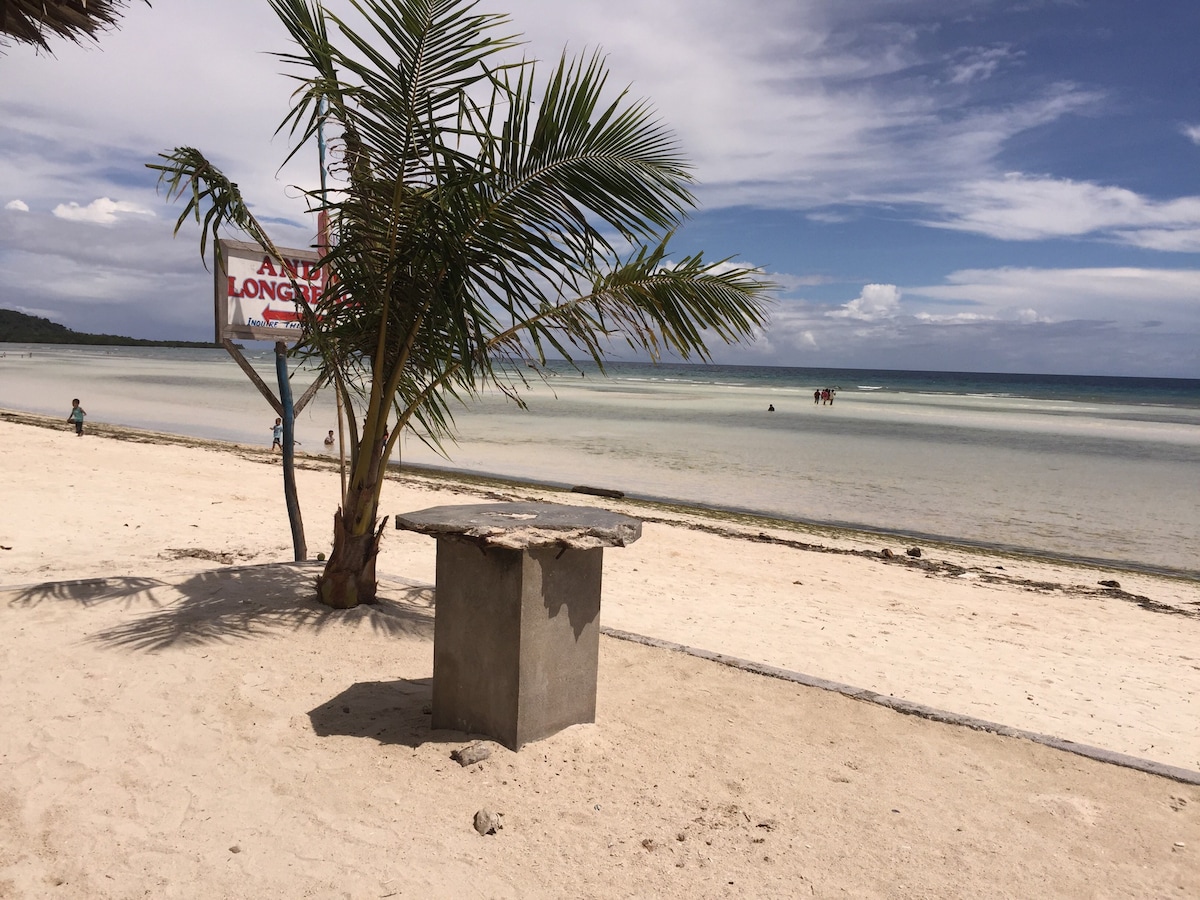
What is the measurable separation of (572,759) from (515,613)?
26.8 inches

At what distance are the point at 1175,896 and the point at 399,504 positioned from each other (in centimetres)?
955

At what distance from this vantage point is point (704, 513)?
41.4ft

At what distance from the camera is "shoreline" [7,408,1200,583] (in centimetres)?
1064

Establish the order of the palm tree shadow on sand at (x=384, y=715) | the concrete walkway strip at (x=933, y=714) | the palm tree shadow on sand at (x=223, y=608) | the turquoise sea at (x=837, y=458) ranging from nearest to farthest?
the palm tree shadow on sand at (x=384, y=715) → the concrete walkway strip at (x=933, y=714) → the palm tree shadow on sand at (x=223, y=608) → the turquoise sea at (x=837, y=458)

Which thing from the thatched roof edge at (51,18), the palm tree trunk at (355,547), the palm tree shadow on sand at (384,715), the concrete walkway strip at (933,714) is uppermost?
the thatched roof edge at (51,18)

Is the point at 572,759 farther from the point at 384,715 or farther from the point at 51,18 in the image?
the point at 51,18

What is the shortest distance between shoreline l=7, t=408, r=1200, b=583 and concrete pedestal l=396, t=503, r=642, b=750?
702 centimetres

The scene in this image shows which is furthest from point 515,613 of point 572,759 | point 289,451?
point 289,451

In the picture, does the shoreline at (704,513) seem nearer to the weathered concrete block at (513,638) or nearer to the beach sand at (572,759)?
the beach sand at (572,759)

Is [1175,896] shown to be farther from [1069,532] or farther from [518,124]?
[1069,532]

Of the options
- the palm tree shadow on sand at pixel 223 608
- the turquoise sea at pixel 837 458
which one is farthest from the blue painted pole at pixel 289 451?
the turquoise sea at pixel 837 458

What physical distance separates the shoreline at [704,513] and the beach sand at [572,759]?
3993mm

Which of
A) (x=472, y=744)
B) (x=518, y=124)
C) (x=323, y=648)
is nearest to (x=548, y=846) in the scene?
(x=472, y=744)

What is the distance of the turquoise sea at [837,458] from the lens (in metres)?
13.1
